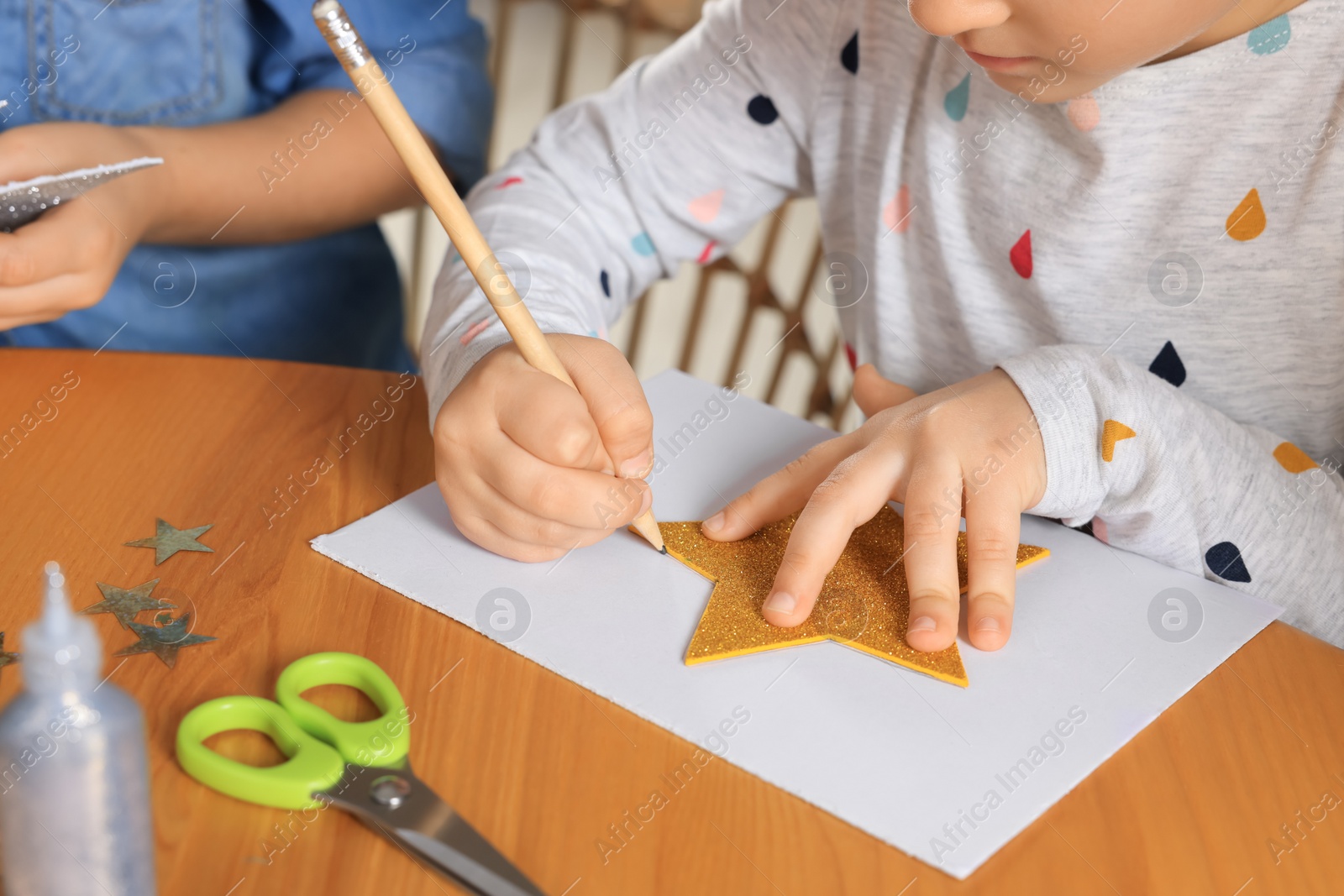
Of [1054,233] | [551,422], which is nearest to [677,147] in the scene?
[1054,233]

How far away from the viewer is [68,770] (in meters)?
0.24

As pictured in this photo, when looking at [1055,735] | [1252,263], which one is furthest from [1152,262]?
[1055,735]

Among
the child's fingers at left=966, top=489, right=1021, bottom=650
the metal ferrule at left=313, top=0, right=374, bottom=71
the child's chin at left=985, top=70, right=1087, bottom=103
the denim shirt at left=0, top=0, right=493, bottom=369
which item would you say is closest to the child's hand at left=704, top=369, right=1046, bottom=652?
the child's fingers at left=966, top=489, right=1021, bottom=650

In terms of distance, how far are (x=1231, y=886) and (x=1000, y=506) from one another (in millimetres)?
179

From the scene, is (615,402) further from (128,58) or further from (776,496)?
(128,58)

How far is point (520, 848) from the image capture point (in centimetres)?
35

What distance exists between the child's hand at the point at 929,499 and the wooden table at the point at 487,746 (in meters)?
0.09

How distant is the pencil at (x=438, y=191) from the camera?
1.30 ft

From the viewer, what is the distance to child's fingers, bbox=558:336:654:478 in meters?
0.49

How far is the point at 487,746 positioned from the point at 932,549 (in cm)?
20

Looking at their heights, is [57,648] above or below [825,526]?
above

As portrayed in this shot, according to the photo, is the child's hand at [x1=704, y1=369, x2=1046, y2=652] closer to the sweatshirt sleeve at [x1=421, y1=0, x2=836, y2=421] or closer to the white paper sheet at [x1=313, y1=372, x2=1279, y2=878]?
the white paper sheet at [x1=313, y1=372, x2=1279, y2=878]

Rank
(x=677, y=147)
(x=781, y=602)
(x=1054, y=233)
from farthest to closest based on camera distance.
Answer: (x=677, y=147)
(x=1054, y=233)
(x=781, y=602)

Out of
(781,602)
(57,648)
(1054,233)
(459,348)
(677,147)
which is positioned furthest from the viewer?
(677,147)
